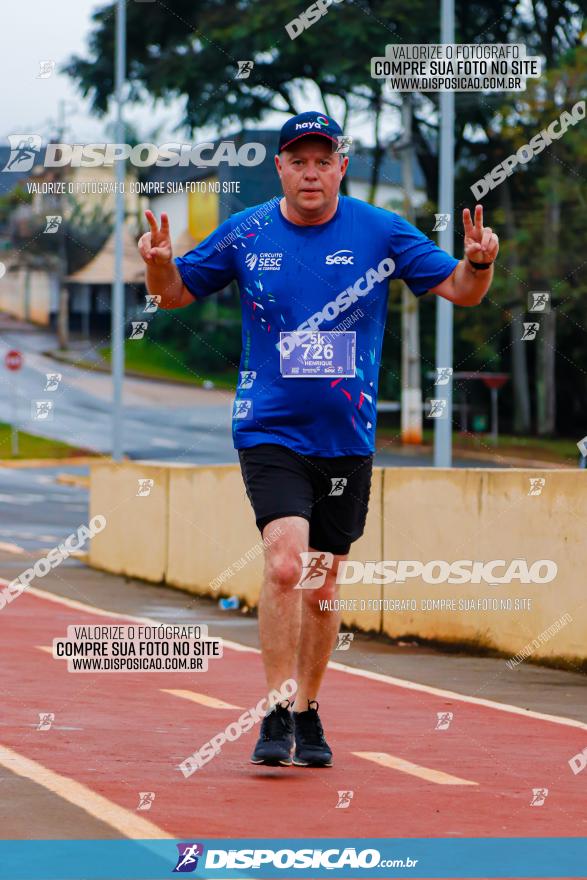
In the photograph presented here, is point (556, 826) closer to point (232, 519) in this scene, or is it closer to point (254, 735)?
point (254, 735)

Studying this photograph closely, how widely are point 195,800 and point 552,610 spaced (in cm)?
469

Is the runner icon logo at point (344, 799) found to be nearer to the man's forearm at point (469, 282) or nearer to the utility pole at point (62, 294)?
the man's forearm at point (469, 282)

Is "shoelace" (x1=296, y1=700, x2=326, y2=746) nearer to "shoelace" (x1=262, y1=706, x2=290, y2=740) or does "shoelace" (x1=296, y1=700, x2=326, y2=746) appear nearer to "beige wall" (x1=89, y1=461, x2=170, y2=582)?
"shoelace" (x1=262, y1=706, x2=290, y2=740)

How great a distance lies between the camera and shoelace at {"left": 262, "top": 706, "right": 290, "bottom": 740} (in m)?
6.36

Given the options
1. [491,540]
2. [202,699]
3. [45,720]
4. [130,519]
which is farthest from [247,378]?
[130,519]

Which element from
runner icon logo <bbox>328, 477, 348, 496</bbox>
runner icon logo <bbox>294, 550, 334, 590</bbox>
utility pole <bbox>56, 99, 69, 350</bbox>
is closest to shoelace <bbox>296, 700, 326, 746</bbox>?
runner icon logo <bbox>294, 550, 334, 590</bbox>

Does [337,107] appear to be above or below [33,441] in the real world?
above

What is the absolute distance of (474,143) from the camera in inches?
1820

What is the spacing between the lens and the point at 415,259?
670 cm

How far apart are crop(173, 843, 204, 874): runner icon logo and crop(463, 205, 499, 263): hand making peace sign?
7.99ft

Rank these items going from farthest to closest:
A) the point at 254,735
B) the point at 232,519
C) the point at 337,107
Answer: the point at 337,107
the point at 232,519
the point at 254,735

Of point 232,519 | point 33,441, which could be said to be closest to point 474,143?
point 33,441

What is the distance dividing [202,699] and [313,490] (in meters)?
2.10

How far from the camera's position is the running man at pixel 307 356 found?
6402 mm
